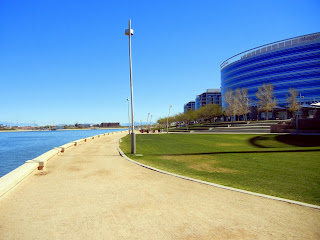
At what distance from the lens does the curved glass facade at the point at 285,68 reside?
79.9 meters

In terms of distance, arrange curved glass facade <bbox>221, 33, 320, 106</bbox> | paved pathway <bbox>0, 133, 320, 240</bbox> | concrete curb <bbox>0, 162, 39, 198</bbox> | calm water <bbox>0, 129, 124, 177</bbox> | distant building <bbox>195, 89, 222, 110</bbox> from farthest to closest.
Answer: distant building <bbox>195, 89, 222, 110</bbox>, curved glass facade <bbox>221, 33, 320, 106</bbox>, calm water <bbox>0, 129, 124, 177</bbox>, concrete curb <bbox>0, 162, 39, 198</bbox>, paved pathway <bbox>0, 133, 320, 240</bbox>

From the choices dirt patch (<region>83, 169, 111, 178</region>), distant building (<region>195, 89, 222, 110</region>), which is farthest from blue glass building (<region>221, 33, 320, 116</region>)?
dirt patch (<region>83, 169, 111, 178</region>)

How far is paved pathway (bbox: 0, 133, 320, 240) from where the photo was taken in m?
4.12

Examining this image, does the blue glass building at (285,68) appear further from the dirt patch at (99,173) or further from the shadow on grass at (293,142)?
the dirt patch at (99,173)

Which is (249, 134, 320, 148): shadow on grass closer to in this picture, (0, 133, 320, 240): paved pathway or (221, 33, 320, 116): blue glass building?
(0, 133, 320, 240): paved pathway

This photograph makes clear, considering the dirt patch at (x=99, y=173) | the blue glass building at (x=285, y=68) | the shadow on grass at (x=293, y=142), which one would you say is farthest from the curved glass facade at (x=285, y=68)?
the dirt patch at (x=99, y=173)

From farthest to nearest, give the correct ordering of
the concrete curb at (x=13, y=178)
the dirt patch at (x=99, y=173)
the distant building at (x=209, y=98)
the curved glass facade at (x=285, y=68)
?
the distant building at (x=209, y=98) < the curved glass facade at (x=285, y=68) < the dirt patch at (x=99, y=173) < the concrete curb at (x=13, y=178)

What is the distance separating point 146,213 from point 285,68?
99.0 metres

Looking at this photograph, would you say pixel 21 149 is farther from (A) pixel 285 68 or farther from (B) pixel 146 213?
(A) pixel 285 68

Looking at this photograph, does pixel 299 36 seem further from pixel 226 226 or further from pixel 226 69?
pixel 226 226

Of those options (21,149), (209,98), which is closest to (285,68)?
(209,98)

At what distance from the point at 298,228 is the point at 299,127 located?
99.7 ft

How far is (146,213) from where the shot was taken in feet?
16.5

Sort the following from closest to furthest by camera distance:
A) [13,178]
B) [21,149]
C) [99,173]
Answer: [13,178] → [99,173] → [21,149]
